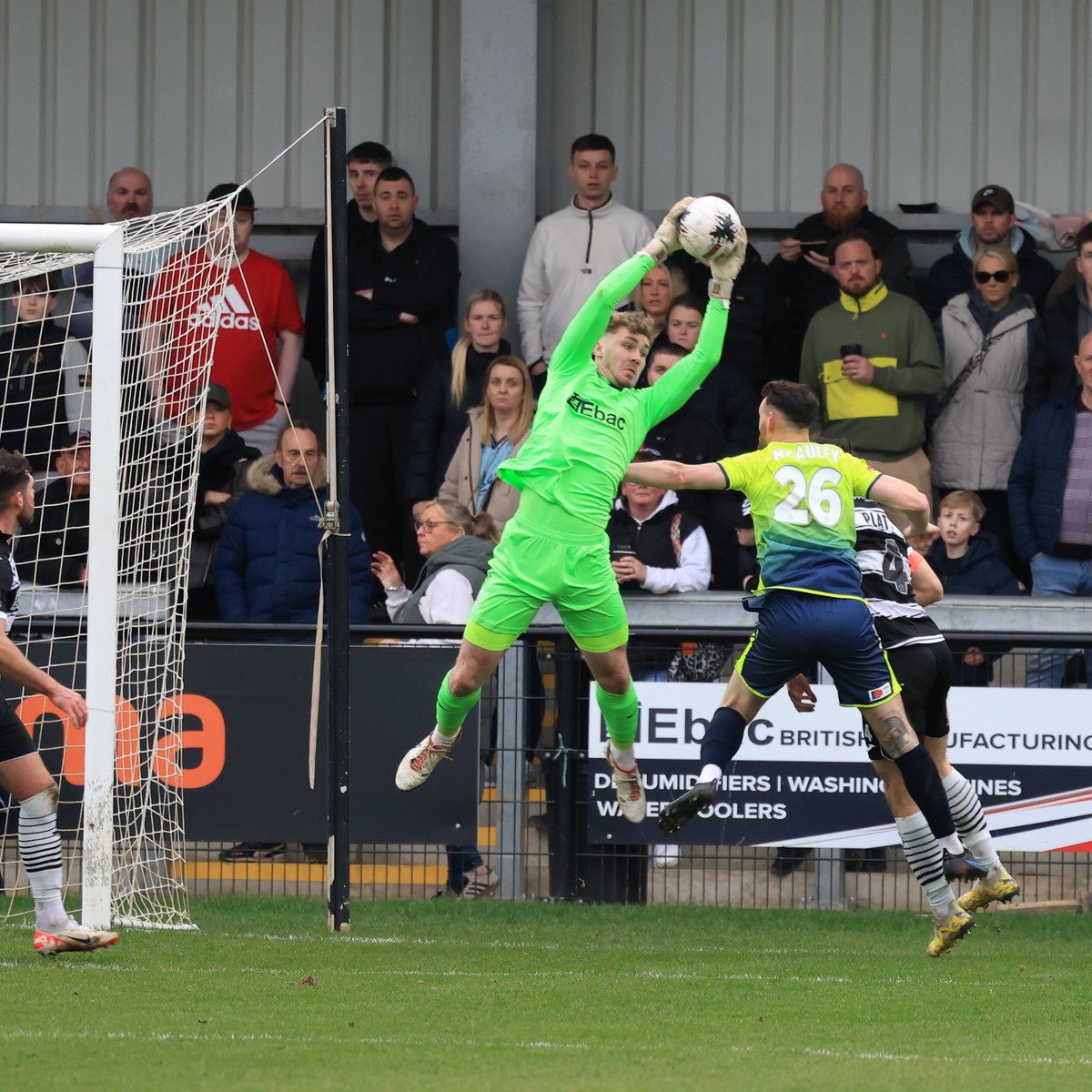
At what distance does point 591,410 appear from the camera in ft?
28.2

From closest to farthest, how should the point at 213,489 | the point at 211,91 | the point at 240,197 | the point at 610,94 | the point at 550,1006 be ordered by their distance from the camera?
1. the point at 550,1006
2. the point at 213,489
3. the point at 240,197
4. the point at 610,94
5. the point at 211,91

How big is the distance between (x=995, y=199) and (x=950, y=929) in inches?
238

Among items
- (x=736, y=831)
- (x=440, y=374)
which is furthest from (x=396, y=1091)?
(x=440, y=374)

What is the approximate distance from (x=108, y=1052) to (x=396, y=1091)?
100 cm

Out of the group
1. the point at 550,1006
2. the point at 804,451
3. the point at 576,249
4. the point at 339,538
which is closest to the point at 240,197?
the point at 576,249

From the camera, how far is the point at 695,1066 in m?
5.72

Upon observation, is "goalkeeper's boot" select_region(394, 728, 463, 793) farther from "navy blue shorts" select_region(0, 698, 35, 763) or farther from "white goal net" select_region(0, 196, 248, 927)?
"navy blue shorts" select_region(0, 698, 35, 763)

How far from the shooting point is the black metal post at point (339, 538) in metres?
8.68

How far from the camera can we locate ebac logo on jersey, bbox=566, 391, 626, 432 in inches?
338

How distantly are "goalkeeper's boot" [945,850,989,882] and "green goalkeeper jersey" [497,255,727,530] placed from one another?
207 cm

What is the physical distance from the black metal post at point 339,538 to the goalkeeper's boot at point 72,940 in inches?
50.4

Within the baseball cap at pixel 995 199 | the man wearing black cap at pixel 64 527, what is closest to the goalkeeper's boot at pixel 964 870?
the man wearing black cap at pixel 64 527

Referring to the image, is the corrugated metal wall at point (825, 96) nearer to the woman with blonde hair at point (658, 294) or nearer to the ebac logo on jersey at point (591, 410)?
the woman with blonde hair at point (658, 294)

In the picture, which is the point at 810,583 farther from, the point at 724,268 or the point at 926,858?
the point at 724,268
